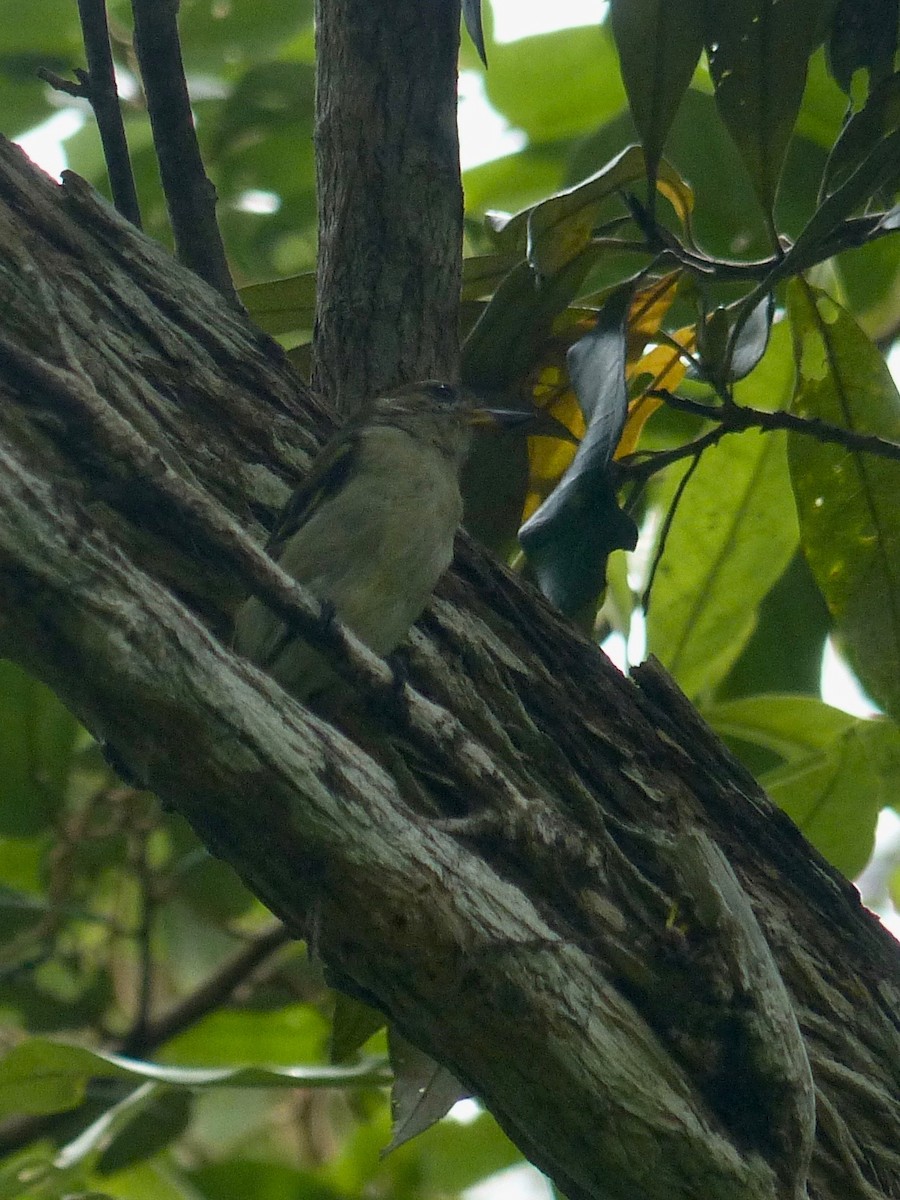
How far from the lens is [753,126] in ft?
8.96

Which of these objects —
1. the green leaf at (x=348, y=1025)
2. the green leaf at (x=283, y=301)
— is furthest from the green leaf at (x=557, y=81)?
the green leaf at (x=348, y=1025)

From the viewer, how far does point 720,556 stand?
11.8 ft

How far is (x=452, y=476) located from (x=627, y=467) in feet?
1.12

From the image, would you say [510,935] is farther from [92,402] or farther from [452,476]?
[452,476]

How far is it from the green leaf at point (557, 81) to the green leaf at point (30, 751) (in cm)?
220

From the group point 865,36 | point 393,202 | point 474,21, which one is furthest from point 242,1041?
point 865,36

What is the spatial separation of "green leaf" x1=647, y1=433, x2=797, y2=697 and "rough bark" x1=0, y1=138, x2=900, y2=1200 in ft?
3.06

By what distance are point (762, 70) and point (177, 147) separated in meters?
1.17

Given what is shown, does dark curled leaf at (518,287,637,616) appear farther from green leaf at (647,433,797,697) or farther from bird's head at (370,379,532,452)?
green leaf at (647,433,797,697)

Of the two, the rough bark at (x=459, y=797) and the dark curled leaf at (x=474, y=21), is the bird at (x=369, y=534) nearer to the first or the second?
the rough bark at (x=459, y=797)

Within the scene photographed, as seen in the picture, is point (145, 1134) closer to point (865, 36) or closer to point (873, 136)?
point (873, 136)

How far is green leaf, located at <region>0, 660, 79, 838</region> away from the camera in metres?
4.07

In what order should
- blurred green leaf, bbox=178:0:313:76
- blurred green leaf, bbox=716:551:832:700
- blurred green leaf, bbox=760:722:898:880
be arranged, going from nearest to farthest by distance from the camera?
blurred green leaf, bbox=760:722:898:880 < blurred green leaf, bbox=716:551:832:700 < blurred green leaf, bbox=178:0:313:76

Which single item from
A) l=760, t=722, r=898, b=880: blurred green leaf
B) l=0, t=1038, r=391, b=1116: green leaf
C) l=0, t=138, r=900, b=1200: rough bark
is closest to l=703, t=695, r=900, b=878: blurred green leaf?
l=760, t=722, r=898, b=880: blurred green leaf
